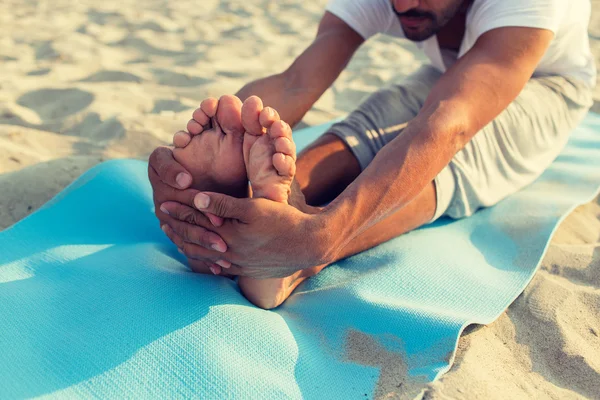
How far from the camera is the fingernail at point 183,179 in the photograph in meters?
1.15

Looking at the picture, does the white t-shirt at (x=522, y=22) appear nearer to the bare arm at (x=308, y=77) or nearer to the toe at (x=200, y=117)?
the bare arm at (x=308, y=77)

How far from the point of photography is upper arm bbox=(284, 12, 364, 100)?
1694 mm

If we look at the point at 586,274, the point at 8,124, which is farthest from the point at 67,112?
the point at 586,274

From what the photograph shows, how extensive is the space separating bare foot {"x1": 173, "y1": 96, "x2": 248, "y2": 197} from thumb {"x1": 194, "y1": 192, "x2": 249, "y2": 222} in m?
0.11

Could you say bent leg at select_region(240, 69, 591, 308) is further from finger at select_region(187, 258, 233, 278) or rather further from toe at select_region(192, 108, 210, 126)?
toe at select_region(192, 108, 210, 126)

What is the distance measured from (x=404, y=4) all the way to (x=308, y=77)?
34 centimetres

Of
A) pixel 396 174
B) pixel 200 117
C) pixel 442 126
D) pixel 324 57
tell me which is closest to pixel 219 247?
pixel 200 117

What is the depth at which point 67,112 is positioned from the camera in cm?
238

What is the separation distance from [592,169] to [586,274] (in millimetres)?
711

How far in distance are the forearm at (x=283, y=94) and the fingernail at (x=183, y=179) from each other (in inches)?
20.6

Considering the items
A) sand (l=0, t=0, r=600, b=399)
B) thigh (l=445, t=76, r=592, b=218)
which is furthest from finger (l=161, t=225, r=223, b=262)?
thigh (l=445, t=76, r=592, b=218)

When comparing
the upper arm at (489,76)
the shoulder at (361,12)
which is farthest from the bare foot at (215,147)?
the shoulder at (361,12)

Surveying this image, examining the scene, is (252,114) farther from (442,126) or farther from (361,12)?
(361,12)

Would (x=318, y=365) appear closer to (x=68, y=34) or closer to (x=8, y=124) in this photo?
(x=8, y=124)
